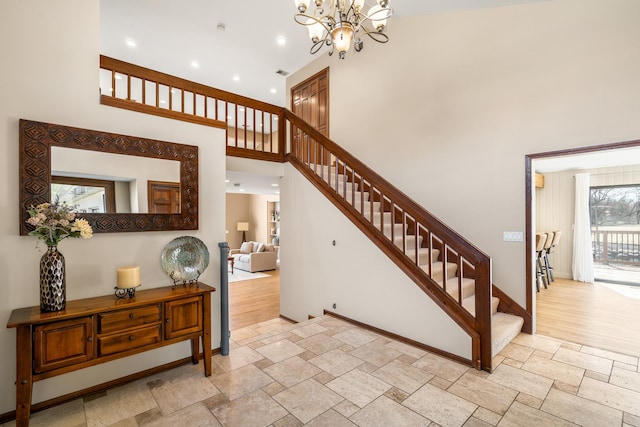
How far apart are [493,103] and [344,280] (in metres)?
2.99

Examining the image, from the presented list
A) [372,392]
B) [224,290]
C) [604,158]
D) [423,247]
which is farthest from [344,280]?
[604,158]

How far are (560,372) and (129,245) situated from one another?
4.06 meters

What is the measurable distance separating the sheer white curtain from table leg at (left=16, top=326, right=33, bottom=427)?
860 centimetres

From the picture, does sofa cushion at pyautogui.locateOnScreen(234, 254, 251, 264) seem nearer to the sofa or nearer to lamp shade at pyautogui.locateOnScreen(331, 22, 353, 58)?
the sofa

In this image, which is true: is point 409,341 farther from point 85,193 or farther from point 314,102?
point 314,102

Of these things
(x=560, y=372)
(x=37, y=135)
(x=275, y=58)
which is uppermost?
(x=275, y=58)

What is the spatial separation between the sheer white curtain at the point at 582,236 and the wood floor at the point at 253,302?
21.1ft

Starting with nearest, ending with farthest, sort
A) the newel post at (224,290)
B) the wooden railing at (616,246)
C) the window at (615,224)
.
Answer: the newel post at (224,290), the window at (615,224), the wooden railing at (616,246)

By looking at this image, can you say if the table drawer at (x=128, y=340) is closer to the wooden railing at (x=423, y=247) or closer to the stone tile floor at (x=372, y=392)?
the stone tile floor at (x=372, y=392)

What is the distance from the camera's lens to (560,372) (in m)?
2.66

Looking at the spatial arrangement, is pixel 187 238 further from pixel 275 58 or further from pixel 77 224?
pixel 275 58

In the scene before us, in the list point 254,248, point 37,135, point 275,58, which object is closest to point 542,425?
point 37,135

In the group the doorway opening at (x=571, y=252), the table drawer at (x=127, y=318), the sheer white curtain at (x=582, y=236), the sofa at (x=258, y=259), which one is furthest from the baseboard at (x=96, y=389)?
the sheer white curtain at (x=582, y=236)

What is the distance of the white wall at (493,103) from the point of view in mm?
3070
